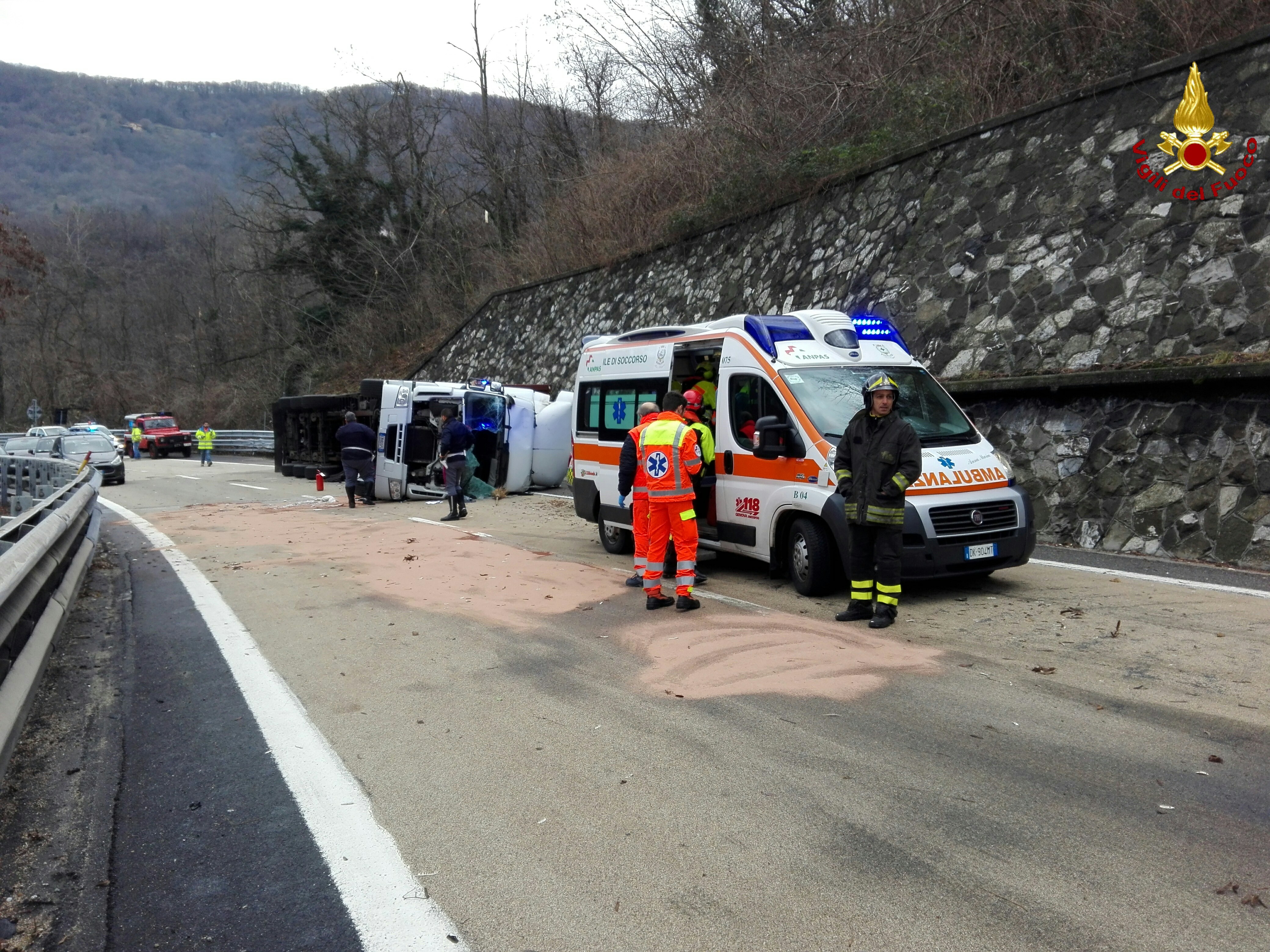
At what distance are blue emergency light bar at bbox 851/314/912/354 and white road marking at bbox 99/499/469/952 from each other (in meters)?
6.10

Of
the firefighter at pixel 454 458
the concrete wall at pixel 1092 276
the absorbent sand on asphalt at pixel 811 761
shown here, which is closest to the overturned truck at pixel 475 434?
the firefighter at pixel 454 458

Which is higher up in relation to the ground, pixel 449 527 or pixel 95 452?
pixel 95 452

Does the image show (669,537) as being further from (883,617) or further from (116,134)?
(116,134)

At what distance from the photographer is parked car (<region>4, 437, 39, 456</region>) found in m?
33.2

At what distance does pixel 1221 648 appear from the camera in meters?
6.70

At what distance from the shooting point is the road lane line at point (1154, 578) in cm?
866

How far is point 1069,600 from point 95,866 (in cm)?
715

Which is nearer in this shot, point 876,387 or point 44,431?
point 876,387

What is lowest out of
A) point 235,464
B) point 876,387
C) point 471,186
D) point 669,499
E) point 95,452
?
point 235,464

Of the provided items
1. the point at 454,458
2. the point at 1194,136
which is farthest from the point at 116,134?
the point at 1194,136

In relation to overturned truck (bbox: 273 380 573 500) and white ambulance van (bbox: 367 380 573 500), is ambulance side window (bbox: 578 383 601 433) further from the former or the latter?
white ambulance van (bbox: 367 380 573 500)

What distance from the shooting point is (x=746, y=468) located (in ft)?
32.2

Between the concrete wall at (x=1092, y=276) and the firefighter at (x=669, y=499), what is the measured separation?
5560 millimetres

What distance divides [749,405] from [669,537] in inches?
67.1
